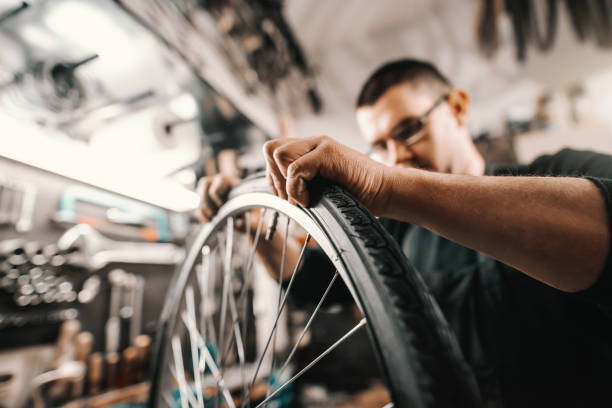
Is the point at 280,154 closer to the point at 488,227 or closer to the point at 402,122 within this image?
the point at 488,227

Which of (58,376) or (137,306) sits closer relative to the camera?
(58,376)

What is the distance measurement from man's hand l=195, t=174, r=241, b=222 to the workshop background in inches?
18.7

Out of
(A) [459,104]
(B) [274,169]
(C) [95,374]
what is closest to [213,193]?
(B) [274,169]

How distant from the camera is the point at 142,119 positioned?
38.4 inches

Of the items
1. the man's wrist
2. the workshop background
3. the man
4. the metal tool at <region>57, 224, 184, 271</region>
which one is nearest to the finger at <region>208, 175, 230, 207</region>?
the man

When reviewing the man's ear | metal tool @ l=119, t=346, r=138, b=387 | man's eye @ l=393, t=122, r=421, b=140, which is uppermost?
the man's ear

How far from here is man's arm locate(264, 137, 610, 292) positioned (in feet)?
1.07

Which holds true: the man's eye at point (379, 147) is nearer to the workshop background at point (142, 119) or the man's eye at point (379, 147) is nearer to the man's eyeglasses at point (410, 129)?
the man's eyeglasses at point (410, 129)

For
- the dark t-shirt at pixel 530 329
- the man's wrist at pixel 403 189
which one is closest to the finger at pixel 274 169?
the man's wrist at pixel 403 189

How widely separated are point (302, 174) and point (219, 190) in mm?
277

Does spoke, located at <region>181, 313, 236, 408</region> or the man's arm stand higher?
the man's arm

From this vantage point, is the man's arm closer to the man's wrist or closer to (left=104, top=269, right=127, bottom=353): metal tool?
the man's wrist

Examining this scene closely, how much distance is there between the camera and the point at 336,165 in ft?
1.14

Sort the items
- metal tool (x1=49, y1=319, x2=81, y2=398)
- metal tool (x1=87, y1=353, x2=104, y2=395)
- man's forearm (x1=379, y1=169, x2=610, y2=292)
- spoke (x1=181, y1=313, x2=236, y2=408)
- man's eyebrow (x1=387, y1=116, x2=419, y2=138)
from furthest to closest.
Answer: metal tool (x1=87, y1=353, x2=104, y2=395)
metal tool (x1=49, y1=319, x2=81, y2=398)
man's eyebrow (x1=387, y1=116, x2=419, y2=138)
spoke (x1=181, y1=313, x2=236, y2=408)
man's forearm (x1=379, y1=169, x2=610, y2=292)
